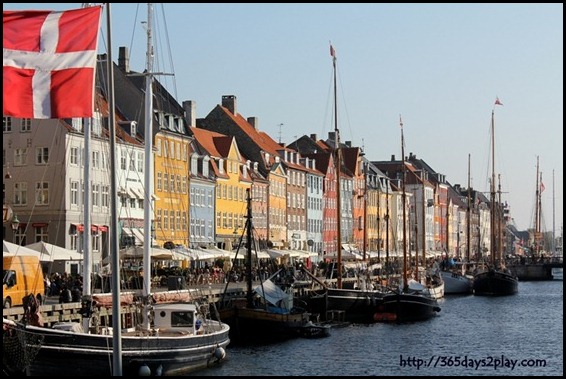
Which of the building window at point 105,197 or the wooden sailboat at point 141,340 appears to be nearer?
the wooden sailboat at point 141,340

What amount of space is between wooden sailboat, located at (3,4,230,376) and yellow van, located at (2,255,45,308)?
4.92 meters

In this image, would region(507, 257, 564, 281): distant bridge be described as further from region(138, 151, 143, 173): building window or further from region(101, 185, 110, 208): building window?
region(101, 185, 110, 208): building window

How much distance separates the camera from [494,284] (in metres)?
102

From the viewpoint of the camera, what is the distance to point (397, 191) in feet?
511

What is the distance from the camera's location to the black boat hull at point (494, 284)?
103 meters

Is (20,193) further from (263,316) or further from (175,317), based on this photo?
(175,317)

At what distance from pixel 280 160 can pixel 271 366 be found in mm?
71112

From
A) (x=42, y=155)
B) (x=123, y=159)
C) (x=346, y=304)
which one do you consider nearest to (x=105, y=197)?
(x=123, y=159)

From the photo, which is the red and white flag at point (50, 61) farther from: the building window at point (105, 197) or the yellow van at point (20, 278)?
the building window at point (105, 197)

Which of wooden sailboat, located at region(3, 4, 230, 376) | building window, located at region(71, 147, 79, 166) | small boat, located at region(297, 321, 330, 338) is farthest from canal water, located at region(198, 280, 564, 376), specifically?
building window, located at region(71, 147, 79, 166)

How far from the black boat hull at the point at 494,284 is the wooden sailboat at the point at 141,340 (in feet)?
206

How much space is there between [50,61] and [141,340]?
52.6ft

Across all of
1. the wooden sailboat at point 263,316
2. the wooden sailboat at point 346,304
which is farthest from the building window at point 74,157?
the wooden sailboat at point 263,316

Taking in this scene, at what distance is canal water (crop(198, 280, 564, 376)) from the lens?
40656 mm
